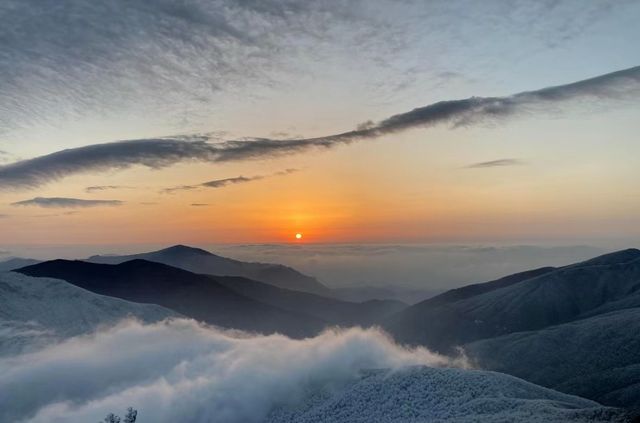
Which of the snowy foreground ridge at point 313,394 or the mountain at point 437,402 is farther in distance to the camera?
the snowy foreground ridge at point 313,394

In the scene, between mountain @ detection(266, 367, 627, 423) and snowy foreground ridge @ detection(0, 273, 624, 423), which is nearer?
mountain @ detection(266, 367, 627, 423)

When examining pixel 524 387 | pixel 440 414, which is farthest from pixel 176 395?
pixel 524 387

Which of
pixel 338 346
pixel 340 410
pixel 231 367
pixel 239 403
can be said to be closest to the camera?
pixel 340 410

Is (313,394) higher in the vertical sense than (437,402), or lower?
lower

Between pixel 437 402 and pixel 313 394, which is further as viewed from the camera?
pixel 313 394

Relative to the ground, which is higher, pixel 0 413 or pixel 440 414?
pixel 440 414

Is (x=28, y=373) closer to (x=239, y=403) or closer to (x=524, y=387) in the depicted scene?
(x=239, y=403)

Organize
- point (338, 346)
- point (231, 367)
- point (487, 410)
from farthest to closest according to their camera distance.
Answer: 1. point (231, 367)
2. point (338, 346)
3. point (487, 410)

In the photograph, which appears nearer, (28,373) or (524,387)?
(524,387)
